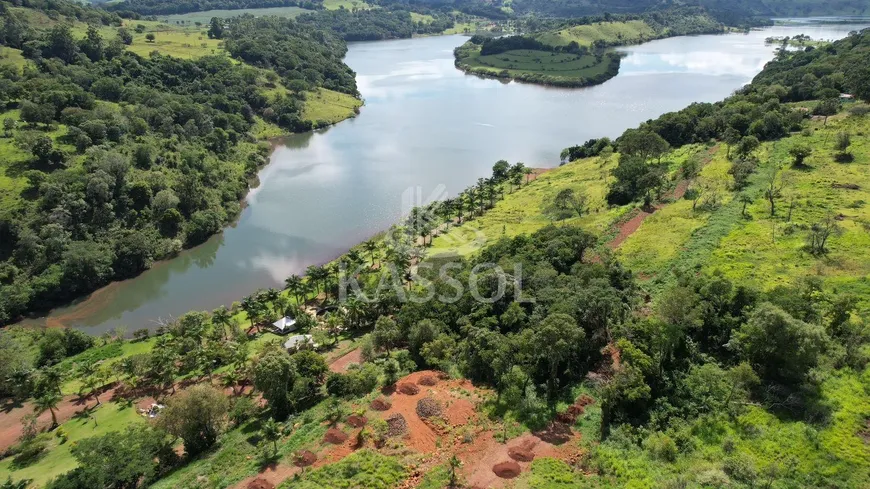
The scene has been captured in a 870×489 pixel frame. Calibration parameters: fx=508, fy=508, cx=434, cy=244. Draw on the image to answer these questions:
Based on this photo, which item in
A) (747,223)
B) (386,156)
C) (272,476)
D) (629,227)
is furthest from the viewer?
(386,156)

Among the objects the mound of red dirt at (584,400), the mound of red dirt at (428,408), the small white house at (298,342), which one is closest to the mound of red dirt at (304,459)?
the mound of red dirt at (428,408)

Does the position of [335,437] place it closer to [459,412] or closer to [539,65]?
[459,412]

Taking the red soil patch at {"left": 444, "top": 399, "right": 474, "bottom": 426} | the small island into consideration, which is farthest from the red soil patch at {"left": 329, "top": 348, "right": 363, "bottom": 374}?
the small island

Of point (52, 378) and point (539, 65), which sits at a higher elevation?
point (539, 65)

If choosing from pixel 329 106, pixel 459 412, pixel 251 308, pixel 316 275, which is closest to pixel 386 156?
pixel 329 106

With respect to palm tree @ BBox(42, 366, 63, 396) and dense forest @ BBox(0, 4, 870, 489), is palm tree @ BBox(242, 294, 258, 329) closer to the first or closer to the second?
dense forest @ BBox(0, 4, 870, 489)

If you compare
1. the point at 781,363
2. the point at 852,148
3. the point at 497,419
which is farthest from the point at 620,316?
the point at 852,148

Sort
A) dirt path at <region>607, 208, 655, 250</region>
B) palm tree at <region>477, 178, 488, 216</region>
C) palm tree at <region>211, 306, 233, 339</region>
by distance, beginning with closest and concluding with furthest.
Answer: palm tree at <region>211, 306, 233, 339</region>, dirt path at <region>607, 208, 655, 250</region>, palm tree at <region>477, 178, 488, 216</region>
